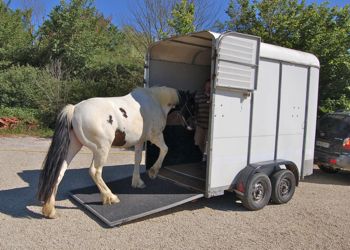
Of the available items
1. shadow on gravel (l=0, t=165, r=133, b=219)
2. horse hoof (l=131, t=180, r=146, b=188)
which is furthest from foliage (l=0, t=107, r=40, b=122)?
horse hoof (l=131, t=180, r=146, b=188)

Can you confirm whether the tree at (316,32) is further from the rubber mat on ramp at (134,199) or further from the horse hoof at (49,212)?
the horse hoof at (49,212)

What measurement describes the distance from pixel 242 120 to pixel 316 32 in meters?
6.70

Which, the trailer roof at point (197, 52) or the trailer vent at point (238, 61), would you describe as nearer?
the trailer vent at point (238, 61)

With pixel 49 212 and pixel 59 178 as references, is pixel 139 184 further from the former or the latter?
pixel 49 212

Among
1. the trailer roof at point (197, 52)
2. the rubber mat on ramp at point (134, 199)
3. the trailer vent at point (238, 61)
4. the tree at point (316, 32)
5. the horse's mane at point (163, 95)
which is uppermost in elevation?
the tree at point (316, 32)

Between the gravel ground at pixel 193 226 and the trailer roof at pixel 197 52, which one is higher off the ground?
the trailer roof at pixel 197 52

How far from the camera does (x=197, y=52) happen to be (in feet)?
22.6

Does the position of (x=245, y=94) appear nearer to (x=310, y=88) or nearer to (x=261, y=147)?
(x=261, y=147)

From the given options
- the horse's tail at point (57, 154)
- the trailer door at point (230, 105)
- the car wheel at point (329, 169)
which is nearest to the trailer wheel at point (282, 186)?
the trailer door at point (230, 105)

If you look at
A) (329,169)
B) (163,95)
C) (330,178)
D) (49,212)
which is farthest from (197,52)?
(329,169)

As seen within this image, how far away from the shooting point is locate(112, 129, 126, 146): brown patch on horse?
5.22 m

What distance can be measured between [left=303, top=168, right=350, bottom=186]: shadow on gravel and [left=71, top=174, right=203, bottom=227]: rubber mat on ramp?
11.6 feet

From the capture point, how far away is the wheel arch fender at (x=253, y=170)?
207 inches

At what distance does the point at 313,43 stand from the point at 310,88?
4.84 meters
